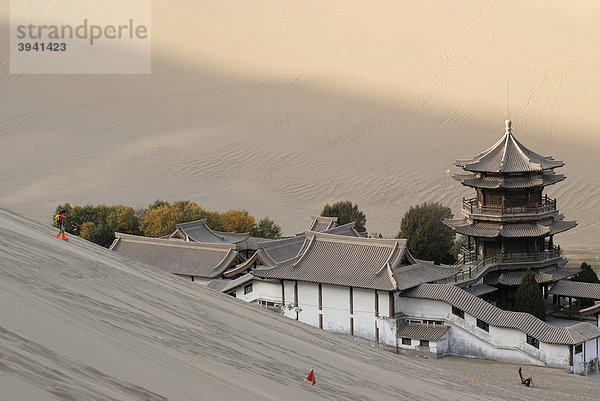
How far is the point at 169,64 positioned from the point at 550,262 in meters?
64.8

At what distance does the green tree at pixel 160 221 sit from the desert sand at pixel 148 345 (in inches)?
1224

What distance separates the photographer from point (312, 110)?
8000 centimetres

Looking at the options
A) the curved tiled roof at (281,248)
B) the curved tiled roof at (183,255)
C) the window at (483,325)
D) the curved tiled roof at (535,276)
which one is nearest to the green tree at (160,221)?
the curved tiled roof at (183,255)

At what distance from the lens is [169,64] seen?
308 ft

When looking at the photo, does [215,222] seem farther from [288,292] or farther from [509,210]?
[509,210]

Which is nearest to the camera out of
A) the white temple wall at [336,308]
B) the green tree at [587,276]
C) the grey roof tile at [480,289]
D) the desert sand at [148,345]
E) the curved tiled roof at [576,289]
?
the desert sand at [148,345]

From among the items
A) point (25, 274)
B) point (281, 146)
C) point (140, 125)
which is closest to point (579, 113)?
point (281, 146)

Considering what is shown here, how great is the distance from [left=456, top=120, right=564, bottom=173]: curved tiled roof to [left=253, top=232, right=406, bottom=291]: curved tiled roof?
5528mm

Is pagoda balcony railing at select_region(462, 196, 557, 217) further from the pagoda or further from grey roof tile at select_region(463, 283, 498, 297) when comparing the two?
grey roof tile at select_region(463, 283, 498, 297)

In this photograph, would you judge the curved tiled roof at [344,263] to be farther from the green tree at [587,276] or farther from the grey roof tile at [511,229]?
the green tree at [587,276]

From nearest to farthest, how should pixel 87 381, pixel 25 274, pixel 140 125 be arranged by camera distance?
pixel 87 381 < pixel 25 274 < pixel 140 125

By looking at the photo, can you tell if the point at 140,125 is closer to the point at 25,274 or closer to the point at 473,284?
the point at 473,284

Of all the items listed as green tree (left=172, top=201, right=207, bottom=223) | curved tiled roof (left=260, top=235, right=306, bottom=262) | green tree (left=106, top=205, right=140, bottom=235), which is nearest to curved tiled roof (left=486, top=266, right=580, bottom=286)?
curved tiled roof (left=260, top=235, right=306, bottom=262)

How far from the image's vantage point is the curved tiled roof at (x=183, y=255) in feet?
115
